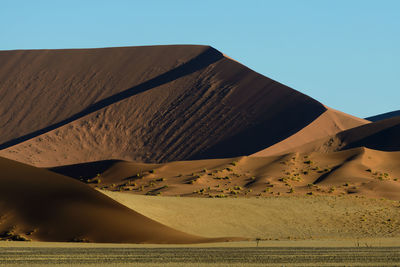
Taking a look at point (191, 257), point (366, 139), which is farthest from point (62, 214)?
point (366, 139)

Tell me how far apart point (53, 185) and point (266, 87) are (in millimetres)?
75880

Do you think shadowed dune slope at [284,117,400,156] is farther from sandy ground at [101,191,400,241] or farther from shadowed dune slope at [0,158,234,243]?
shadowed dune slope at [0,158,234,243]

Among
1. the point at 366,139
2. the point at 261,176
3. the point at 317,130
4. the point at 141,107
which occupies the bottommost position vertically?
the point at 261,176

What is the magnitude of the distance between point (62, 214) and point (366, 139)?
5337cm

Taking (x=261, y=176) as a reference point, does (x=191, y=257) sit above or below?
below

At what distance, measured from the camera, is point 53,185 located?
37312 millimetres

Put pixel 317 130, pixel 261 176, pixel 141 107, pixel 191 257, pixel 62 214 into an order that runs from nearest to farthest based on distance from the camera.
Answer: pixel 191 257
pixel 62 214
pixel 261 176
pixel 317 130
pixel 141 107

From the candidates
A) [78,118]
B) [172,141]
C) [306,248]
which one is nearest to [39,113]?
[78,118]

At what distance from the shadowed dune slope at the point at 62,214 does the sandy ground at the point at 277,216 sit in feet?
20.5

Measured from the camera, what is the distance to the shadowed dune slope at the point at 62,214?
34188mm

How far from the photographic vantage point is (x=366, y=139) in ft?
273

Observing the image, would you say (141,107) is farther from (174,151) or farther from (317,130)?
(317,130)

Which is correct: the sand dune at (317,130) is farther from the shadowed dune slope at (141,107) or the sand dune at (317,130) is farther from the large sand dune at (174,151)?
the shadowed dune slope at (141,107)

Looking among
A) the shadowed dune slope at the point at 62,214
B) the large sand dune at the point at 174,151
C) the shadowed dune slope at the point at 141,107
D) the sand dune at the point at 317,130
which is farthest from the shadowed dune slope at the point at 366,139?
Answer: the shadowed dune slope at the point at 62,214
